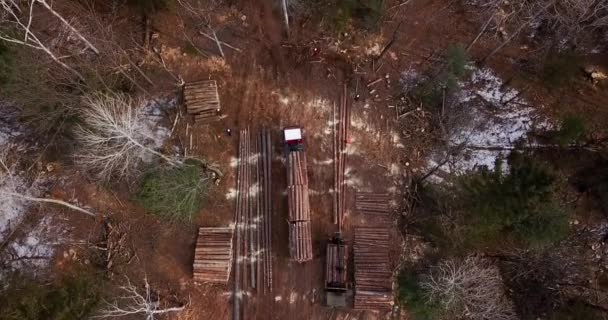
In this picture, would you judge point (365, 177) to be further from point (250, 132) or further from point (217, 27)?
point (217, 27)

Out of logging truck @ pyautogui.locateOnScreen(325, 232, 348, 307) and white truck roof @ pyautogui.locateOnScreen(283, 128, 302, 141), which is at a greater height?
white truck roof @ pyautogui.locateOnScreen(283, 128, 302, 141)

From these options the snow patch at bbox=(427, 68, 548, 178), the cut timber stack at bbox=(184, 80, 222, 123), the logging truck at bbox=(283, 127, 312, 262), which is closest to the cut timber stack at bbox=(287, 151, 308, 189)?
the logging truck at bbox=(283, 127, 312, 262)

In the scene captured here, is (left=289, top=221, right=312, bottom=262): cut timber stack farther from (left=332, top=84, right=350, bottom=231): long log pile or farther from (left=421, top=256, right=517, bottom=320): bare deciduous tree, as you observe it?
(left=421, top=256, right=517, bottom=320): bare deciduous tree

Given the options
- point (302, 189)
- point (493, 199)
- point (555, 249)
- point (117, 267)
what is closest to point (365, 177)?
point (302, 189)

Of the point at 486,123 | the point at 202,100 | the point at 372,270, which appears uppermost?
the point at 202,100

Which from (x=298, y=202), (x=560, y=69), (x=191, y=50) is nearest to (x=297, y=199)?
(x=298, y=202)

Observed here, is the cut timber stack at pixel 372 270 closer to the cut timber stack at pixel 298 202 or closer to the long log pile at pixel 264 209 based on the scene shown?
the cut timber stack at pixel 298 202

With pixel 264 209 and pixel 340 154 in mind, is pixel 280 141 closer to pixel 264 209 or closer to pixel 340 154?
pixel 340 154

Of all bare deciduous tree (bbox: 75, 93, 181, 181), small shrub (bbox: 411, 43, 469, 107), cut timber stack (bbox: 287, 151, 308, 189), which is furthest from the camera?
small shrub (bbox: 411, 43, 469, 107)
